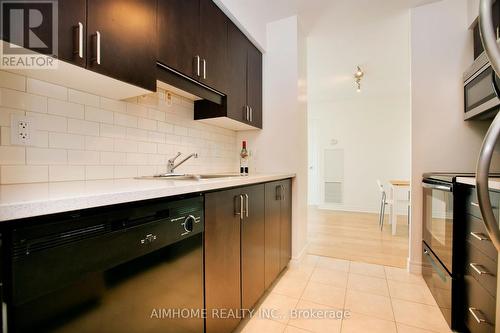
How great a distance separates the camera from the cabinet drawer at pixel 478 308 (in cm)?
112

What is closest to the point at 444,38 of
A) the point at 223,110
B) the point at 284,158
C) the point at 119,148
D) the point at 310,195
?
the point at 284,158

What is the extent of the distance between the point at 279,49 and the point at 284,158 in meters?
1.21

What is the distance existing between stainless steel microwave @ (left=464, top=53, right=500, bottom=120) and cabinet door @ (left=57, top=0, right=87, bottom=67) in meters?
2.44

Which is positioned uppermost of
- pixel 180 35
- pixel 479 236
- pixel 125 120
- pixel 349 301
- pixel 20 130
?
pixel 180 35

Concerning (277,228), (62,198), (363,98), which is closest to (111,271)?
(62,198)

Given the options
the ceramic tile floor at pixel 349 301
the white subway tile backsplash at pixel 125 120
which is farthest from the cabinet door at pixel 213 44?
the ceramic tile floor at pixel 349 301

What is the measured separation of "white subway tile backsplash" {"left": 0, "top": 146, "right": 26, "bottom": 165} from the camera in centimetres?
95

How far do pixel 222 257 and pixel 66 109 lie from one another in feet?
3.61

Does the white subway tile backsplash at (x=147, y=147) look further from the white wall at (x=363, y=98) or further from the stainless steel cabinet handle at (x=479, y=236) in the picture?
the white wall at (x=363, y=98)

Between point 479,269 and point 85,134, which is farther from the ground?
point 85,134

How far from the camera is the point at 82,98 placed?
4.00ft

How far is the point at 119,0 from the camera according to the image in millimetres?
1066

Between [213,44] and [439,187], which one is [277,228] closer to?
[439,187]

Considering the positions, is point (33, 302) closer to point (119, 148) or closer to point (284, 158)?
point (119, 148)
